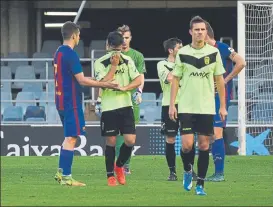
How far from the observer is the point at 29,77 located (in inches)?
1071

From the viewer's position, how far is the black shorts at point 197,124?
39.7ft

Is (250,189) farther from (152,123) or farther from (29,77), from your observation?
(29,77)

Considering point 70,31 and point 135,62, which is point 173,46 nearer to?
point 135,62

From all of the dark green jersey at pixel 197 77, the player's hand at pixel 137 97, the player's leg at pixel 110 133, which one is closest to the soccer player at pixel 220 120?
the player's hand at pixel 137 97

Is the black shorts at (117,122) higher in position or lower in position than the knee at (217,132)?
higher

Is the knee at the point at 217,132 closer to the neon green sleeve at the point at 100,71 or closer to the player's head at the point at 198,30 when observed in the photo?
the neon green sleeve at the point at 100,71

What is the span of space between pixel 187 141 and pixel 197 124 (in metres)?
0.23

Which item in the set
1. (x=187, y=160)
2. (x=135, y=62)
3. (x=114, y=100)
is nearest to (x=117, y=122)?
(x=114, y=100)

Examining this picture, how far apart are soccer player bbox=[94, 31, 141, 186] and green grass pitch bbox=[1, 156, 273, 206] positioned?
1.80 feet

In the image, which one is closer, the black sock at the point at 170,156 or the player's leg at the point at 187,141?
the player's leg at the point at 187,141

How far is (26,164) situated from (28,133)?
17.8 ft

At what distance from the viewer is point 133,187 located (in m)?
13.2

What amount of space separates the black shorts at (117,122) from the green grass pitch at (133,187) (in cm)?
69

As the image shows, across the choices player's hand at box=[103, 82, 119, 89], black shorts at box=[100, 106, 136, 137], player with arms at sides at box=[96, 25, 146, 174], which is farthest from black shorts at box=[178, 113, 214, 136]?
player with arms at sides at box=[96, 25, 146, 174]
